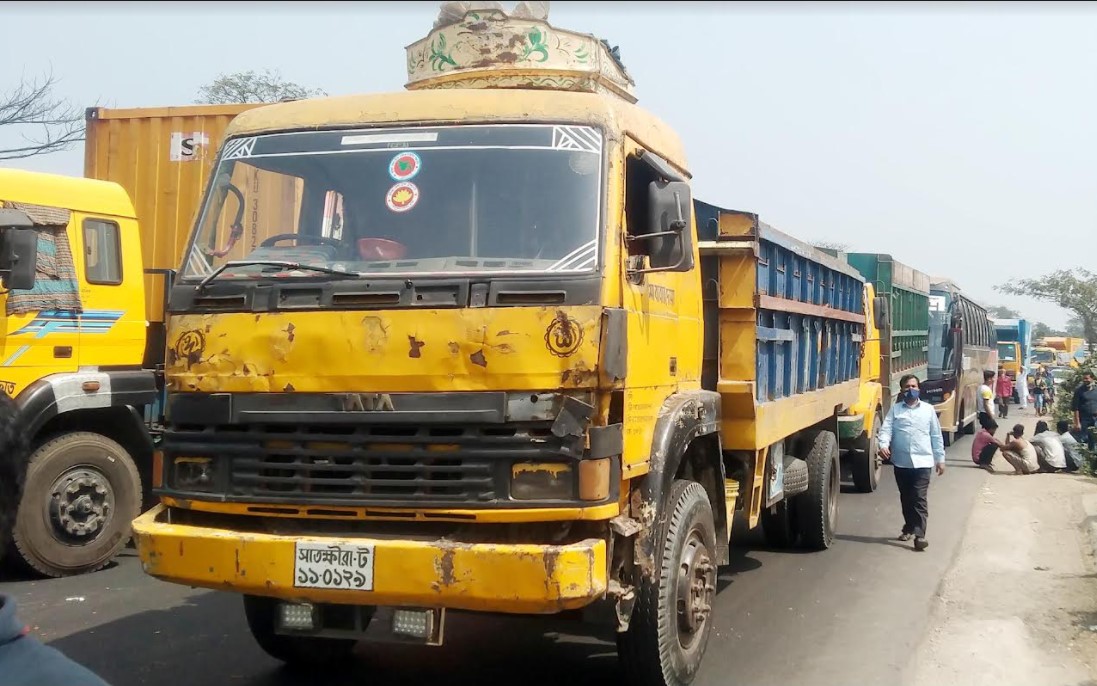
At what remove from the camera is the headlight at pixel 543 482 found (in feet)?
11.8

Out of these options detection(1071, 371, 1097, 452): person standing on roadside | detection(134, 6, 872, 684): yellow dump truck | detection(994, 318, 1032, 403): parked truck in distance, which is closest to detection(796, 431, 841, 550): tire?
detection(134, 6, 872, 684): yellow dump truck

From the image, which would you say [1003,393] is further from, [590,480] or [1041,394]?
[590,480]

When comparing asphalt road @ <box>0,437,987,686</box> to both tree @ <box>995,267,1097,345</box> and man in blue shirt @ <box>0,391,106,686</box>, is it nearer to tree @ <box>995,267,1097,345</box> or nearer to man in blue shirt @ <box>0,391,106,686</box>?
man in blue shirt @ <box>0,391,106,686</box>

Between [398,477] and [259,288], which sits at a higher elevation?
[259,288]

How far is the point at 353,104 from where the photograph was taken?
4.39 metres

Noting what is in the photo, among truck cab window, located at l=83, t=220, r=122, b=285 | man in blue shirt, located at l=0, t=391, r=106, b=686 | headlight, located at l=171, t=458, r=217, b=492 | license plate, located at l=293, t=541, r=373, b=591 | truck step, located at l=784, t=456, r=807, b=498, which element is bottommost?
truck step, located at l=784, t=456, r=807, b=498

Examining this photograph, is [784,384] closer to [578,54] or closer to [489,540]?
[578,54]

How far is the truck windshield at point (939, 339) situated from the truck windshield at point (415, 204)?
14.3 metres

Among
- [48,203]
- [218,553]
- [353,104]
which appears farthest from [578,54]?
[48,203]

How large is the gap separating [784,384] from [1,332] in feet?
16.6

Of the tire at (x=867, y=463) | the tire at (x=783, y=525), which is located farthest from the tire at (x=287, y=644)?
the tire at (x=867, y=463)

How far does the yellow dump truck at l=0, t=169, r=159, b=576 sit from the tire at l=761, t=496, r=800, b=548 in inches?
193

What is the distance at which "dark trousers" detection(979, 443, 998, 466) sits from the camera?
14391 millimetres

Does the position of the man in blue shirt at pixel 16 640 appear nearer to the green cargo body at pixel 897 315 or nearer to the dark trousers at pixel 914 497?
the dark trousers at pixel 914 497
